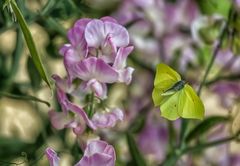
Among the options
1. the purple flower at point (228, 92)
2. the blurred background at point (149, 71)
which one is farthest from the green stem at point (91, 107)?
the purple flower at point (228, 92)

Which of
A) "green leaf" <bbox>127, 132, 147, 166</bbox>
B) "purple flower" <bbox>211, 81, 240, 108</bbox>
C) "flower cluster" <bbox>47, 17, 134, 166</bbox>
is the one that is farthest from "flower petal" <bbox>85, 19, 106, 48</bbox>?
"purple flower" <bbox>211, 81, 240, 108</bbox>

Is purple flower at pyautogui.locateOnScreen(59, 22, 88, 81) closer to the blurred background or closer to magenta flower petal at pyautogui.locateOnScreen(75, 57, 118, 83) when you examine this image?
magenta flower petal at pyautogui.locateOnScreen(75, 57, 118, 83)

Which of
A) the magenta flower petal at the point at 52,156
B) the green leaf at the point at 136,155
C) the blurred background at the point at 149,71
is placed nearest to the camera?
the magenta flower petal at the point at 52,156

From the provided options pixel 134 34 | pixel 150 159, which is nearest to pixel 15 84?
pixel 134 34

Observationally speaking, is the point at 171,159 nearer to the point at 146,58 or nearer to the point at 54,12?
the point at 54,12

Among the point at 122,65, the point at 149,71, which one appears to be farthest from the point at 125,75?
the point at 149,71

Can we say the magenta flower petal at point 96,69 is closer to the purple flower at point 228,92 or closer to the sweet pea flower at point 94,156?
the sweet pea flower at point 94,156
